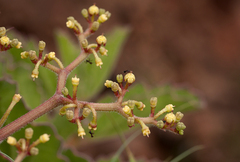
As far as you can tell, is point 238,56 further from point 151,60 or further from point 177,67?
point 151,60

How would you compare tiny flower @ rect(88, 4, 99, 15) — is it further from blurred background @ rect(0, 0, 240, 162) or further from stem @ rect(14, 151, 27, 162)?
blurred background @ rect(0, 0, 240, 162)

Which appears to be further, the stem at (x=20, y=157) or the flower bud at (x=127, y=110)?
the flower bud at (x=127, y=110)

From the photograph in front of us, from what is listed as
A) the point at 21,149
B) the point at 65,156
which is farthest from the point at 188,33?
the point at 21,149

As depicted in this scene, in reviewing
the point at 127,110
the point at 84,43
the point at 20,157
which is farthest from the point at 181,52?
Result: the point at 20,157

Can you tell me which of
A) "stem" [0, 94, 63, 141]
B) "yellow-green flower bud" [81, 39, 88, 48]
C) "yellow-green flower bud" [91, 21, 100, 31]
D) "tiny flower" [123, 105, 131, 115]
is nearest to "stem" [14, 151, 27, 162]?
"stem" [0, 94, 63, 141]

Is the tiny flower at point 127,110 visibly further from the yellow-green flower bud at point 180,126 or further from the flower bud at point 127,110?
the yellow-green flower bud at point 180,126

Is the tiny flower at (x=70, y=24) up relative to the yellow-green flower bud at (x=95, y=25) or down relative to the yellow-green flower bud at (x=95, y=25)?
down

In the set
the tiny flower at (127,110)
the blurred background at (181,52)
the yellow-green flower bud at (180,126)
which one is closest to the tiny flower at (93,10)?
the tiny flower at (127,110)
